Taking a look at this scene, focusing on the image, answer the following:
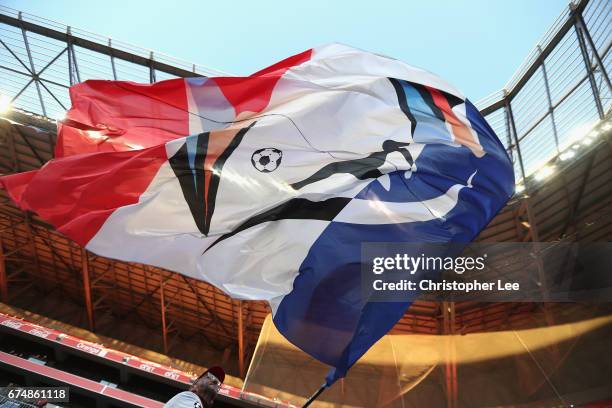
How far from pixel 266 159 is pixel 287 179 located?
411 millimetres

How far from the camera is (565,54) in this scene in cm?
1530

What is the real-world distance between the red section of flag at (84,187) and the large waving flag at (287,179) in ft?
0.05

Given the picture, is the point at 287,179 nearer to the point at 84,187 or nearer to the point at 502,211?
the point at 84,187

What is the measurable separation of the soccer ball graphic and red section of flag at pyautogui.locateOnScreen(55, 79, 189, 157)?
1.09m

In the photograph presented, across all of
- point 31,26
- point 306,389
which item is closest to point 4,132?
point 31,26

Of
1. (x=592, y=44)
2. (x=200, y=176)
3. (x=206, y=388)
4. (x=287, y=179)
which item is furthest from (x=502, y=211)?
(x=206, y=388)

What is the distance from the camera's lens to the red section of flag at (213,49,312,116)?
6.72 metres

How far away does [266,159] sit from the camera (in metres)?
6.13

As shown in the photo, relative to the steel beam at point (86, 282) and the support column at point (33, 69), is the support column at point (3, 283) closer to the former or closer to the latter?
the steel beam at point (86, 282)

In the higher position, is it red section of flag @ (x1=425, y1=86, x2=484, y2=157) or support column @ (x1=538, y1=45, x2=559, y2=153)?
support column @ (x1=538, y1=45, x2=559, y2=153)

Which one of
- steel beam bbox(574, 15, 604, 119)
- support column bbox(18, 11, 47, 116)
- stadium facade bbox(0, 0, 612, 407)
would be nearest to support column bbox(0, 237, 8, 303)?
stadium facade bbox(0, 0, 612, 407)

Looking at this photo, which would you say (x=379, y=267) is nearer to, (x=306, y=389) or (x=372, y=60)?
(x=372, y=60)

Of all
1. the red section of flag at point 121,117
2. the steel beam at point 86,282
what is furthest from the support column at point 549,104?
the steel beam at point 86,282

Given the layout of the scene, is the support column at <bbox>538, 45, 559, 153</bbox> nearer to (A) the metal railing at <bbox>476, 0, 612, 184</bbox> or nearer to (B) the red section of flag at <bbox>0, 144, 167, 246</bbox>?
(A) the metal railing at <bbox>476, 0, 612, 184</bbox>
